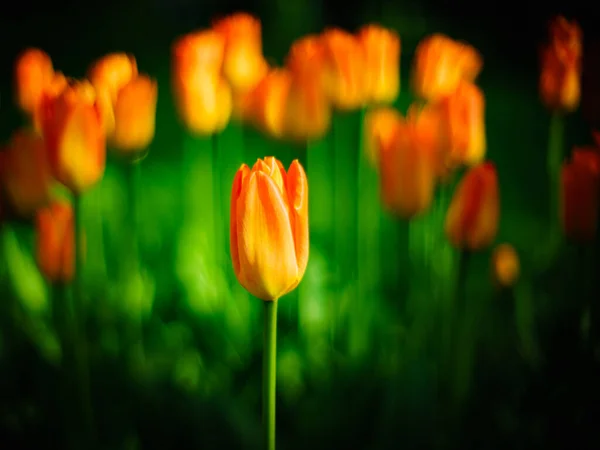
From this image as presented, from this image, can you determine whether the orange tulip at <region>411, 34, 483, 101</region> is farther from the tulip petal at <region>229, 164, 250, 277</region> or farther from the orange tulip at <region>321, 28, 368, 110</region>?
the tulip petal at <region>229, 164, 250, 277</region>

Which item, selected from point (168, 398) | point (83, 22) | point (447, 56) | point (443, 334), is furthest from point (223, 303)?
point (83, 22)

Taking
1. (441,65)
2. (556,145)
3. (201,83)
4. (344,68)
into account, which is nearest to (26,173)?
(201,83)

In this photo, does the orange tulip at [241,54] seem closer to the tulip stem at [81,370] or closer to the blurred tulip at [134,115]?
the blurred tulip at [134,115]

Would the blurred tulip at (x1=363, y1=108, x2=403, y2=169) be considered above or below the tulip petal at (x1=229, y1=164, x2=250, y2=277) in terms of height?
above

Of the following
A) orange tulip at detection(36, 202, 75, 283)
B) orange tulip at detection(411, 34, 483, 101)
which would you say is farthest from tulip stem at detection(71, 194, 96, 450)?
orange tulip at detection(411, 34, 483, 101)

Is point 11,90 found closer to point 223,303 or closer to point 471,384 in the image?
point 223,303

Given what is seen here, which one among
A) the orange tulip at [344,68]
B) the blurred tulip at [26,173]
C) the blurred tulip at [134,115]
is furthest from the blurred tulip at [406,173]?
the blurred tulip at [26,173]
